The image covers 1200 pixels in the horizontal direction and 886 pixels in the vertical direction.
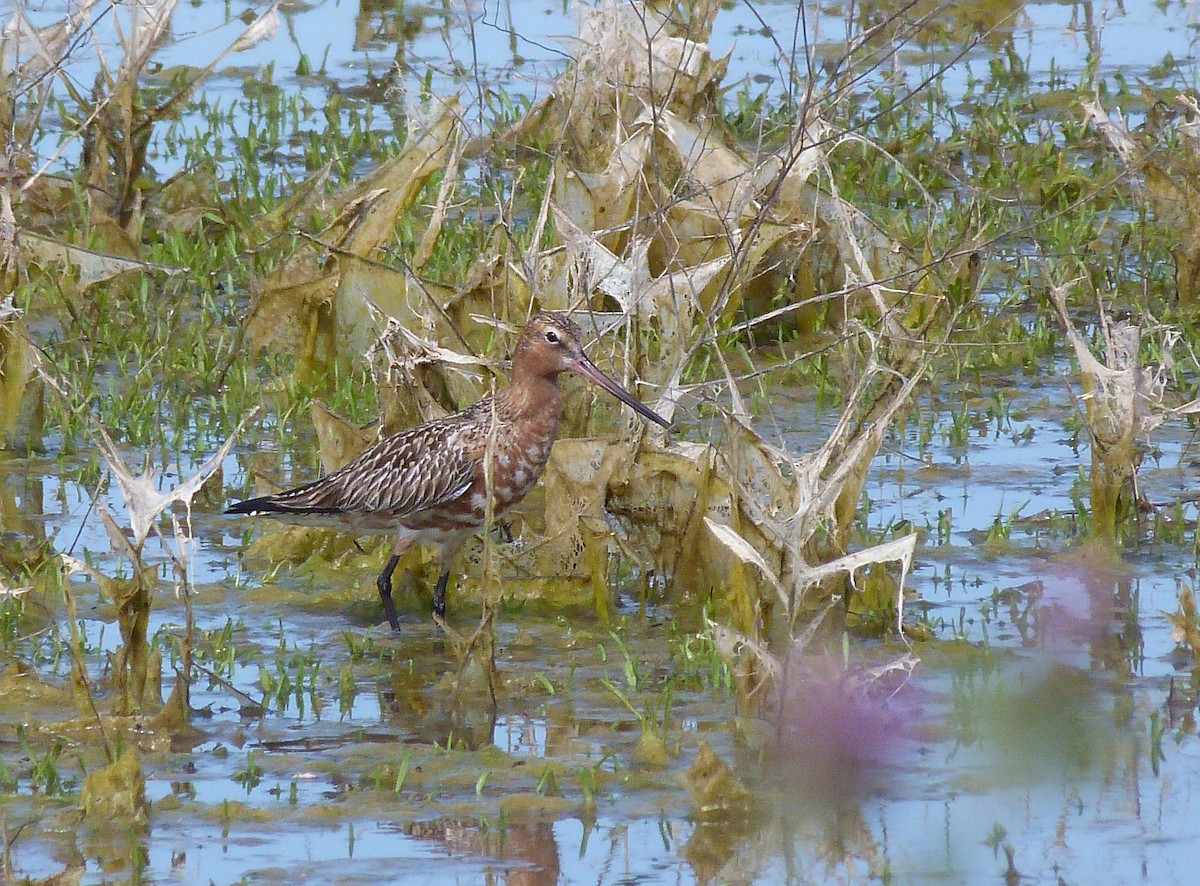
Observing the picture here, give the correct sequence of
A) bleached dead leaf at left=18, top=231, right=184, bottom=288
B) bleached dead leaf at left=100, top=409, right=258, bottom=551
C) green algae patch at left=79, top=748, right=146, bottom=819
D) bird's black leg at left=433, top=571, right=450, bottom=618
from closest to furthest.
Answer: green algae patch at left=79, top=748, right=146, bottom=819 → bleached dead leaf at left=100, top=409, right=258, bottom=551 → bird's black leg at left=433, top=571, right=450, bottom=618 → bleached dead leaf at left=18, top=231, right=184, bottom=288

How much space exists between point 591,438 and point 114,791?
2519 millimetres

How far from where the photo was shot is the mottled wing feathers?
702cm

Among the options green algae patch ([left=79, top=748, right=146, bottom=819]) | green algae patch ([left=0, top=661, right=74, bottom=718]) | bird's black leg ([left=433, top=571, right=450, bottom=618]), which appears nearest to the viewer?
green algae patch ([left=79, top=748, right=146, bottom=819])

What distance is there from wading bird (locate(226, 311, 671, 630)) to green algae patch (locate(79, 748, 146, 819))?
1899mm

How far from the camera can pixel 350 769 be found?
18.5 ft

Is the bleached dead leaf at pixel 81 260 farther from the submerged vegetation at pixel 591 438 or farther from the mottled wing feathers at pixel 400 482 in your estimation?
the mottled wing feathers at pixel 400 482

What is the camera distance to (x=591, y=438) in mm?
7207

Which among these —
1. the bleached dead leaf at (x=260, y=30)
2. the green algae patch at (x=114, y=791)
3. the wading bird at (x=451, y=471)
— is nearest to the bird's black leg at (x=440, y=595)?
the wading bird at (x=451, y=471)

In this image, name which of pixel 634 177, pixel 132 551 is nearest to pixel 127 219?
pixel 634 177

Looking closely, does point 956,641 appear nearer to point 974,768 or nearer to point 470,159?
point 974,768

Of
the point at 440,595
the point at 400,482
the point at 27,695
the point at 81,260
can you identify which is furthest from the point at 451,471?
the point at 81,260

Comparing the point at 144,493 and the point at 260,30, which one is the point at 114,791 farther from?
the point at 260,30

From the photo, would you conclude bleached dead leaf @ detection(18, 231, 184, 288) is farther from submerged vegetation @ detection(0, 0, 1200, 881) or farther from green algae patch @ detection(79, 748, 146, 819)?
green algae patch @ detection(79, 748, 146, 819)

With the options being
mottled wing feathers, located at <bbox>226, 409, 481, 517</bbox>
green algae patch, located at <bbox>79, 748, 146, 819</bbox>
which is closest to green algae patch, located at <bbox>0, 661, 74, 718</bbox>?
green algae patch, located at <bbox>79, 748, 146, 819</bbox>
